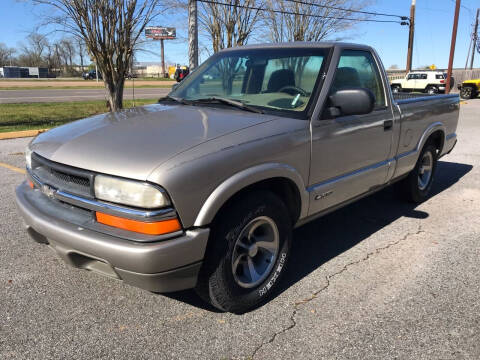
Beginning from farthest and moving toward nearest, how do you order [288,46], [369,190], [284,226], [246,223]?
[369,190], [288,46], [284,226], [246,223]

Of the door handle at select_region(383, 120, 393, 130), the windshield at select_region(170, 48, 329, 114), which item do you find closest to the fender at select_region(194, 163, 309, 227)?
the windshield at select_region(170, 48, 329, 114)

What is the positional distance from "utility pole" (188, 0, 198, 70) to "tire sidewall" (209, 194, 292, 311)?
32.7 feet

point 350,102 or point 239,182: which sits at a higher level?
point 350,102

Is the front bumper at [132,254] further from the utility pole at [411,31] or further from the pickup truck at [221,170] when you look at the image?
the utility pole at [411,31]

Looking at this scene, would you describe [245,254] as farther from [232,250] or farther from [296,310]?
[296,310]

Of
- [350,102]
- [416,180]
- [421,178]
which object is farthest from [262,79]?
[421,178]

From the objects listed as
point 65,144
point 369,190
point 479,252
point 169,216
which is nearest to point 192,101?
point 65,144

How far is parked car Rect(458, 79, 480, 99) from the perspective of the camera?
82.1ft

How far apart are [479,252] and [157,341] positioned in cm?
298

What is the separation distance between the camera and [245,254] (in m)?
2.77

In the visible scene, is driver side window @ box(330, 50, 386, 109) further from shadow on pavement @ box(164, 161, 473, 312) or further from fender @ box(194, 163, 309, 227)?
shadow on pavement @ box(164, 161, 473, 312)

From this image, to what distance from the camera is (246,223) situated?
8.55 feet

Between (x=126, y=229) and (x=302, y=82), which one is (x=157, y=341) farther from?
(x=302, y=82)

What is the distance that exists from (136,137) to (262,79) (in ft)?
4.72
